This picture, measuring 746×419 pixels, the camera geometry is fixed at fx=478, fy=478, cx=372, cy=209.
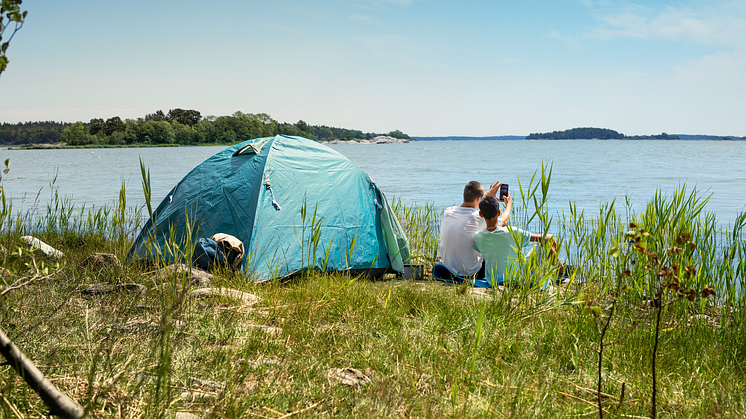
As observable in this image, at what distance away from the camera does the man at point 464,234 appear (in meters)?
6.32

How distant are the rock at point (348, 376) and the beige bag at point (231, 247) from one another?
290 cm

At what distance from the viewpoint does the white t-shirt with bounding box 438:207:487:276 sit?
632cm

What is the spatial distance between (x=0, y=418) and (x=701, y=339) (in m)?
4.05

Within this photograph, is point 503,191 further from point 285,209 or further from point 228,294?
point 228,294

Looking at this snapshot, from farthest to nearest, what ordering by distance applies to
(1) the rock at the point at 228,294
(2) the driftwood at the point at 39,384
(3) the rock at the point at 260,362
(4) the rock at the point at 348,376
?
(1) the rock at the point at 228,294 < (3) the rock at the point at 260,362 < (4) the rock at the point at 348,376 < (2) the driftwood at the point at 39,384

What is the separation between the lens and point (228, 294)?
4.08 metres

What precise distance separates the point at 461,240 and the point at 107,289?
162 inches

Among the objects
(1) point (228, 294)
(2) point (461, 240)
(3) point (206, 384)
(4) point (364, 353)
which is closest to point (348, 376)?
(4) point (364, 353)

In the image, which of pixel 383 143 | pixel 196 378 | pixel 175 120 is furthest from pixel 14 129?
pixel 196 378

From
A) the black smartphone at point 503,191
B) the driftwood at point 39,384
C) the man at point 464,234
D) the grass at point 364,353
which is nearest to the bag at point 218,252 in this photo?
the grass at point 364,353

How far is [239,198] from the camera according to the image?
600 cm

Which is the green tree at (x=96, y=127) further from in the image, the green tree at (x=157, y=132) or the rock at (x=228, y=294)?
the rock at (x=228, y=294)

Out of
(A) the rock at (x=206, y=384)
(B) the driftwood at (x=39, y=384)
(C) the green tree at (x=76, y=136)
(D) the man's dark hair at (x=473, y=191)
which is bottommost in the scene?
(A) the rock at (x=206, y=384)

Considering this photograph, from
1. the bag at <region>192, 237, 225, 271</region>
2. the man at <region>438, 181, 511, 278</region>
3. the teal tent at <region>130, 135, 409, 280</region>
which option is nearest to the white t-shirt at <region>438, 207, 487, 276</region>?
the man at <region>438, 181, 511, 278</region>
